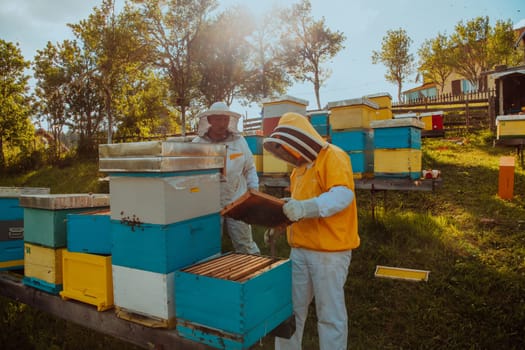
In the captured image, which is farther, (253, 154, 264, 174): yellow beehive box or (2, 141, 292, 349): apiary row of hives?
(253, 154, 264, 174): yellow beehive box

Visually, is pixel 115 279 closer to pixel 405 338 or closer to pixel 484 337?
pixel 405 338

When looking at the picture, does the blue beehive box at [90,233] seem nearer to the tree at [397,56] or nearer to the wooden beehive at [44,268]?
the wooden beehive at [44,268]

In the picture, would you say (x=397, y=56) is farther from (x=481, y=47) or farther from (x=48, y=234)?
(x=48, y=234)

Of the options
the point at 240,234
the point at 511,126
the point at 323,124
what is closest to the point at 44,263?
the point at 240,234

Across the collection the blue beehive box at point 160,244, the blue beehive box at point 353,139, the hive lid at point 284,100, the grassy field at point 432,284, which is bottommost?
the grassy field at point 432,284

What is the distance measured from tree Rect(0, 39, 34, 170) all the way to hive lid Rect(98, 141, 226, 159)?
1611 centimetres

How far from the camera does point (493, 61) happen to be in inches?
1100

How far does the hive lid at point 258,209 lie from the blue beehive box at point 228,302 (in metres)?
0.29

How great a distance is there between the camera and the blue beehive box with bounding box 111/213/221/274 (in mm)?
1657

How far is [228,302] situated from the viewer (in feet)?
4.93

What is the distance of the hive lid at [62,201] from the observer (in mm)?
2246

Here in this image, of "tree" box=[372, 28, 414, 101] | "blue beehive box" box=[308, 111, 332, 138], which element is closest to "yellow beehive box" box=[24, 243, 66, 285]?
"blue beehive box" box=[308, 111, 332, 138]

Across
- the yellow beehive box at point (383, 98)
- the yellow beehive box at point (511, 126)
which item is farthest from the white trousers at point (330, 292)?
the yellow beehive box at point (511, 126)

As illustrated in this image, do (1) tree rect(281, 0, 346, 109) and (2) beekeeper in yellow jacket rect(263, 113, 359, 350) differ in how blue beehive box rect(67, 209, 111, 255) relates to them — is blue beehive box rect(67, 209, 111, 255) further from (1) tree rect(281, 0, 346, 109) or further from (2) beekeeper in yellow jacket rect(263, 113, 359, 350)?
(1) tree rect(281, 0, 346, 109)
